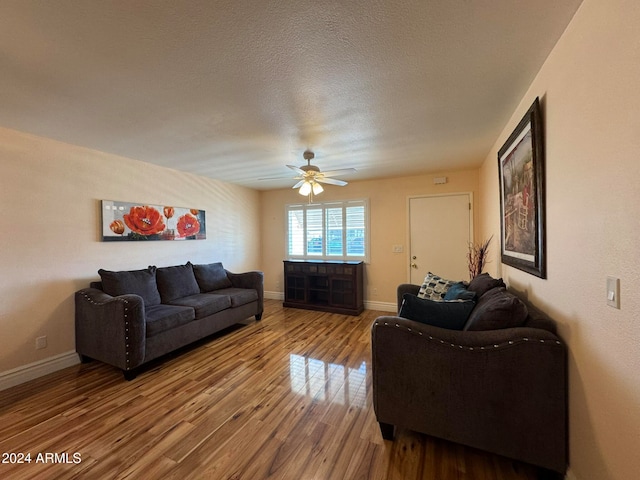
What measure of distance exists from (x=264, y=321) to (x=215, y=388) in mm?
1890

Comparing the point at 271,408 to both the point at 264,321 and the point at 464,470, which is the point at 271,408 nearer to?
the point at 464,470

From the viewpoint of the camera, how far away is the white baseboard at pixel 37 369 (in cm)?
249

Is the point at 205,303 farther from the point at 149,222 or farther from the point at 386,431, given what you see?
the point at 386,431

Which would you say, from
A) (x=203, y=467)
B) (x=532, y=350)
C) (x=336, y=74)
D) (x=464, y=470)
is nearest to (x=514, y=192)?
(x=532, y=350)

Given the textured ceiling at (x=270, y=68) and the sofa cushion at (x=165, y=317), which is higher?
the textured ceiling at (x=270, y=68)

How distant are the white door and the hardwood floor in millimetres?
2134

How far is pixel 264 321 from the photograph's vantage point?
4309mm

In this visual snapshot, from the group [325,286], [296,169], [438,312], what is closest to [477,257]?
[438,312]

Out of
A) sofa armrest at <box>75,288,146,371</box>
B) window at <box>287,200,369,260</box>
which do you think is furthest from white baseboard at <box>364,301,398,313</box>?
sofa armrest at <box>75,288,146,371</box>

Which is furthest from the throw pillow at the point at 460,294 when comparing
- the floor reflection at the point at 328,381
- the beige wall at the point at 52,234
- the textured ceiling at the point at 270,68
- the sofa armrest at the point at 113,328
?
the beige wall at the point at 52,234

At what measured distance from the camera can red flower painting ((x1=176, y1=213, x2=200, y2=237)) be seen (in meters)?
4.19

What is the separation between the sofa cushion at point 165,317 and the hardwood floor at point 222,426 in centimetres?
40

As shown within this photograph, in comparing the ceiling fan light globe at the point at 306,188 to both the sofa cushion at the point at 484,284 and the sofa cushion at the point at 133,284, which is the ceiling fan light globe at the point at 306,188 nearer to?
the sofa cushion at the point at 484,284

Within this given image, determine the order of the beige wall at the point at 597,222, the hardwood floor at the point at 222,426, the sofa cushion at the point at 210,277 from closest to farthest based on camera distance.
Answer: the beige wall at the point at 597,222
the hardwood floor at the point at 222,426
the sofa cushion at the point at 210,277
